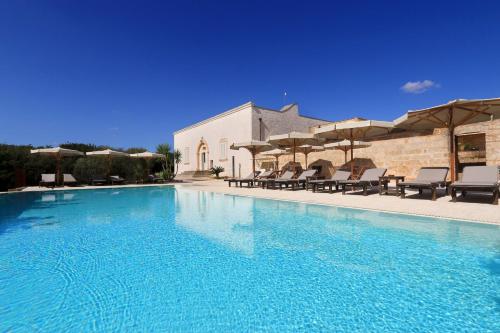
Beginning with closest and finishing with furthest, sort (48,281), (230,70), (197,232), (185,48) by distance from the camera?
(48,281), (197,232), (185,48), (230,70)

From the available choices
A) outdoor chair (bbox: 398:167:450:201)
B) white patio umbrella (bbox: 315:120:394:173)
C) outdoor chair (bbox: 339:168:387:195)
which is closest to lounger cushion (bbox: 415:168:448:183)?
outdoor chair (bbox: 398:167:450:201)

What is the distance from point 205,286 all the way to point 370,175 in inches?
335

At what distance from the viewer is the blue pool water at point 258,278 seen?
1.99 metres

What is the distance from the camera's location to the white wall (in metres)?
22.9

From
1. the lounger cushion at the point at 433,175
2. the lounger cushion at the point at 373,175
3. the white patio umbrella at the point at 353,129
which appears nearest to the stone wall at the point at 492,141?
the white patio umbrella at the point at 353,129

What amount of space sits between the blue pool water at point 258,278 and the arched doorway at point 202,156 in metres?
24.5

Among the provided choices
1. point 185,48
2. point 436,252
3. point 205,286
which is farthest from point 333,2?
point 205,286

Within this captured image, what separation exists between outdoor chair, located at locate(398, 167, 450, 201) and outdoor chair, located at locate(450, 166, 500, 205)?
47 centimetres

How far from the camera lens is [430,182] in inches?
283

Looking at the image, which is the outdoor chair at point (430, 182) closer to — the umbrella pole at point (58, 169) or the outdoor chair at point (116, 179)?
the outdoor chair at point (116, 179)

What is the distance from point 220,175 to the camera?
25.3 m

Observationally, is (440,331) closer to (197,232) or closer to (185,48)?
(197,232)

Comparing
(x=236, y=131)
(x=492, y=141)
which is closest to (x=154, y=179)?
(x=236, y=131)

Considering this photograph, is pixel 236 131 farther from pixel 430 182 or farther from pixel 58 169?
pixel 430 182
